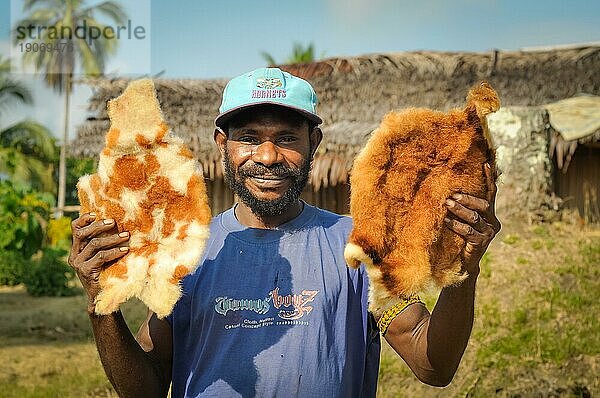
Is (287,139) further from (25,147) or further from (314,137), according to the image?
(25,147)

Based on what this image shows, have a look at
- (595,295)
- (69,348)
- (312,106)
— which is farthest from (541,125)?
(312,106)

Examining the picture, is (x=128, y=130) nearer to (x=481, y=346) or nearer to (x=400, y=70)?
(x=481, y=346)

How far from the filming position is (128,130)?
6.72 feet

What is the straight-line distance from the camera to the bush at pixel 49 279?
457 inches

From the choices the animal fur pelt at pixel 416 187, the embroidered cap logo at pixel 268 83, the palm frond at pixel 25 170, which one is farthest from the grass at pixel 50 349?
the palm frond at pixel 25 170

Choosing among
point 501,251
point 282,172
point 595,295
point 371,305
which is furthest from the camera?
point 501,251

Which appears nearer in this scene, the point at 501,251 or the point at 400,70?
the point at 501,251

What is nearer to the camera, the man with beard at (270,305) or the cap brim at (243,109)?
the man with beard at (270,305)

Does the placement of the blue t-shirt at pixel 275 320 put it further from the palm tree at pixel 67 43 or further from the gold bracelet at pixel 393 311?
the palm tree at pixel 67 43

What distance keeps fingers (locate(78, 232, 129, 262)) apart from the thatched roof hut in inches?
384

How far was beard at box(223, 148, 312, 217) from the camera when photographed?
7.16 ft

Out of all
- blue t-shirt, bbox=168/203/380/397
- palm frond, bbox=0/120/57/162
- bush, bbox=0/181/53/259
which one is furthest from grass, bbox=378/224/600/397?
palm frond, bbox=0/120/57/162

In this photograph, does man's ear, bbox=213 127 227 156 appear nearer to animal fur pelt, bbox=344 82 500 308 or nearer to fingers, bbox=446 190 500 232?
animal fur pelt, bbox=344 82 500 308

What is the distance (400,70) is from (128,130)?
34.4 ft
